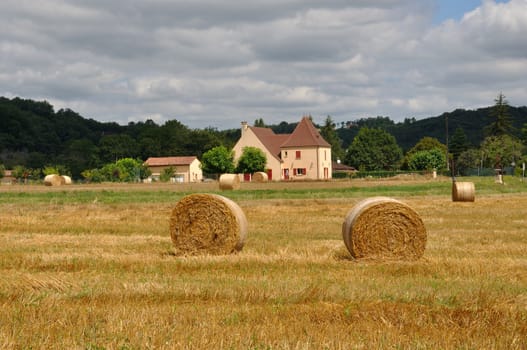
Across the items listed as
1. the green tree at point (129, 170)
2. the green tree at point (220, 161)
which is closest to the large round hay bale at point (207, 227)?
the green tree at point (129, 170)

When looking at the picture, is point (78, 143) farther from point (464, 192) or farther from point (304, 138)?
point (464, 192)

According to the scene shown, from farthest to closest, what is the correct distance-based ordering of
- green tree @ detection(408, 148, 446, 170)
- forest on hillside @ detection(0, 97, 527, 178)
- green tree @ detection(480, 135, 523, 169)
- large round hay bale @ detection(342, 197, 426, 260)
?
1. forest on hillside @ detection(0, 97, 527, 178)
2. green tree @ detection(408, 148, 446, 170)
3. green tree @ detection(480, 135, 523, 169)
4. large round hay bale @ detection(342, 197, 426, 260)

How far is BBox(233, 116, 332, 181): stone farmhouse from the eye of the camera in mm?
95750

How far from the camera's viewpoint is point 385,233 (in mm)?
14344

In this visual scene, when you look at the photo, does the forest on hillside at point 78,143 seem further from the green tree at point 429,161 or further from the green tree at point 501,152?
the green tree at point 429,161

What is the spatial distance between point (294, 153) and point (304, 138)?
106 inches

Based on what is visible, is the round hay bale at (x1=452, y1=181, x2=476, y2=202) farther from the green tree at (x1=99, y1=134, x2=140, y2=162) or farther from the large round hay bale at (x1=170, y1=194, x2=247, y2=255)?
the green tree at (x1=99, y1=134, x2=140, y2=162)

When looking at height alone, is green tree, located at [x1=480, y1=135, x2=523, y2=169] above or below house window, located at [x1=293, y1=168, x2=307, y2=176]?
above

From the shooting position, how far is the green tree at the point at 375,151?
417ft

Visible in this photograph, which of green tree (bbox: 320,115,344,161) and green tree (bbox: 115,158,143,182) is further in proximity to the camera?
green tree (bbox: 320,115,344,161)

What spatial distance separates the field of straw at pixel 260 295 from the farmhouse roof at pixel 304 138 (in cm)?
7881

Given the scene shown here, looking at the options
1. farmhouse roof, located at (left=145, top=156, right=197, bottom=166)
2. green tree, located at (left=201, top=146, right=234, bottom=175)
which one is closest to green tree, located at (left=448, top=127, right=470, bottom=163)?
farmhouse roof, located at (left=145, top=156, right=197, bottom=166)

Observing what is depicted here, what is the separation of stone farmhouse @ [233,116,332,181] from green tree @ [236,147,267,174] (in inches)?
109

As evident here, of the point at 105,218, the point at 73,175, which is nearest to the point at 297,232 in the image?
the point at 105,218
